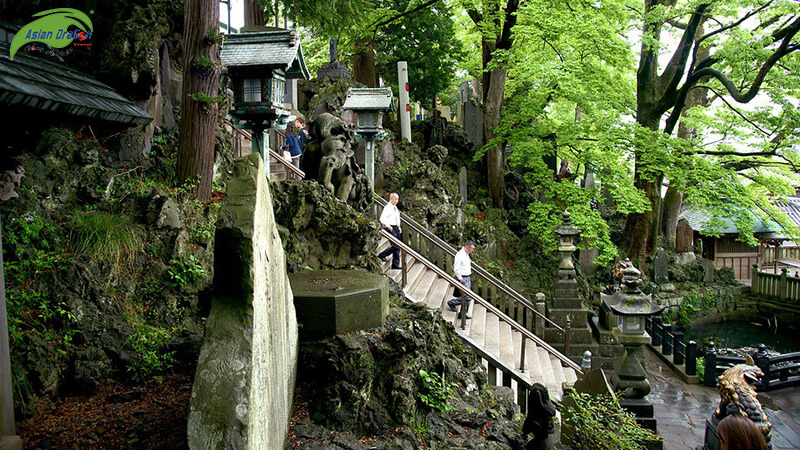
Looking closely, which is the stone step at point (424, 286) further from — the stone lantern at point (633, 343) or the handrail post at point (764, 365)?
the handrail post at point (764, 365)

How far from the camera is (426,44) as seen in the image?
832 inches

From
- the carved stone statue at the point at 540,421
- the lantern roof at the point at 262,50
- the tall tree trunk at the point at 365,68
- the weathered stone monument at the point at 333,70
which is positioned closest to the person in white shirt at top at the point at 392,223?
the lantern roof at the point at 262,50

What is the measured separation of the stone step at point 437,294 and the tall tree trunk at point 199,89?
538 centimetres

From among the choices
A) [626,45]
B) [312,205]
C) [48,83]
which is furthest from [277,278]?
[626,45]

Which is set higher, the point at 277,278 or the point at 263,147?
the point at 263,147

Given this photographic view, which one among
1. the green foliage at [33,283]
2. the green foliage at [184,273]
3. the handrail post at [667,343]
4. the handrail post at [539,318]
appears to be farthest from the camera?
the handrail post at [667,343]

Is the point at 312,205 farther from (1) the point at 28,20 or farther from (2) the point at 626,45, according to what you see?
(2) the point at 626,45

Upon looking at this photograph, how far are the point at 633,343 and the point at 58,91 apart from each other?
32.4 feet

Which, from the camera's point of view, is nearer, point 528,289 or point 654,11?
point 654,11

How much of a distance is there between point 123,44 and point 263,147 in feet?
14.1

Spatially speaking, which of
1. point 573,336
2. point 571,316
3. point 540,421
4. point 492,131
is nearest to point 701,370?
point 573,336

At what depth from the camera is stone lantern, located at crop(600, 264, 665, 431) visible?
875 cm

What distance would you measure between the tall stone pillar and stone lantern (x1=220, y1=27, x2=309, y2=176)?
9792 mm

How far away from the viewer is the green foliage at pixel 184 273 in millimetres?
7102
